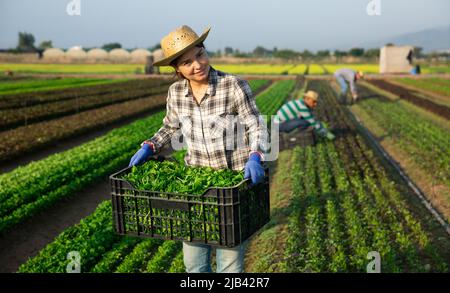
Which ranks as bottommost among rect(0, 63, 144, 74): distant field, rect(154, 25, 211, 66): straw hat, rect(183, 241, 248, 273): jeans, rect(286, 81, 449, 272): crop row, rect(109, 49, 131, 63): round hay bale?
rect(286, 81, 449, 272): crop row

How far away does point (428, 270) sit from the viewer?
4.83 metres

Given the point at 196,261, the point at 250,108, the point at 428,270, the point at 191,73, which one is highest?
the point at 191,73

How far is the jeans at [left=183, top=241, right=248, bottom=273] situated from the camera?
3186mm

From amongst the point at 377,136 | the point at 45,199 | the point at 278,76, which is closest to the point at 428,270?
the point at 45,199

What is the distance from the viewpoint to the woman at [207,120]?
3059 millimetres

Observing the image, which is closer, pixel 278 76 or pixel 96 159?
pixel 96 159

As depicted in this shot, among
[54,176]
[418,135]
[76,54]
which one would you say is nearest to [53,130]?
[54,176]

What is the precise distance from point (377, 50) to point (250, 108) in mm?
82590

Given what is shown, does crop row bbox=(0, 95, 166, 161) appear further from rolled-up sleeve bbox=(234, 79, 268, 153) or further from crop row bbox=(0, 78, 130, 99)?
rolled-up sleeve bbox=(234, 79, 268, 153)

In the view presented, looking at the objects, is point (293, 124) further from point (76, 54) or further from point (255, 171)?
point (76, 54)

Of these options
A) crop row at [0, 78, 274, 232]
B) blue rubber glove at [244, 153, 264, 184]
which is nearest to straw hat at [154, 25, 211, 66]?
blue rubber glove at [244, 153, 264, 184]

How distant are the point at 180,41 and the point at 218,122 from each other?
1.99 feet

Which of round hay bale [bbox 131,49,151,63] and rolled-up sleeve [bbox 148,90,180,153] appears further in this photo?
round hay bale [bbox 131,49,151,63]
